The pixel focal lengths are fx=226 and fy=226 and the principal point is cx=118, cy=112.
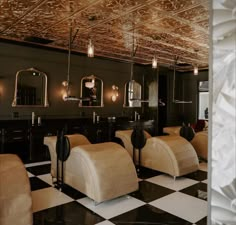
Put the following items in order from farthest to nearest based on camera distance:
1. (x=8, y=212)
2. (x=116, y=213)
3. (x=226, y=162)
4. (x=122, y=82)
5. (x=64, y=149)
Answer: (x=122, y=82) → (x=64, y=149) → (x=116, y=213) → (x=8, y=212) → (x=226, y=162)

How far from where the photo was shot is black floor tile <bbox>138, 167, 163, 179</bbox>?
13.1 ft

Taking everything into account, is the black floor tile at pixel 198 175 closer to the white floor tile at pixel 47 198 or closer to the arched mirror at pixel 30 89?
the white floor tile at pixel 47 198

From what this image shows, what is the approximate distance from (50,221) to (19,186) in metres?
0.55

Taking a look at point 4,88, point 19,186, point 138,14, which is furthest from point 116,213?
point 4,88

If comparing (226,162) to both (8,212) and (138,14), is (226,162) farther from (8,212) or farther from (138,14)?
(138,14)

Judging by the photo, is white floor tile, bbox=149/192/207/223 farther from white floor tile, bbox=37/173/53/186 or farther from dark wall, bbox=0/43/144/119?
dark wall, bbox=0/43/144/119

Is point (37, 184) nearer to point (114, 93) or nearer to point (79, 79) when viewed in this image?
point (79, 79)

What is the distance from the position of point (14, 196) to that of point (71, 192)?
113cm

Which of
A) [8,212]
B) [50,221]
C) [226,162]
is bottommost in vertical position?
[50,221]

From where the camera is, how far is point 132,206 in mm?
2809

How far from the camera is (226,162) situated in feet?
3.73

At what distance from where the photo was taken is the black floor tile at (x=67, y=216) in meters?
2.42

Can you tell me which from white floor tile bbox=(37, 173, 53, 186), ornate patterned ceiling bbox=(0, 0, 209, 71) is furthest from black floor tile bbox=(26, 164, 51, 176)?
ornate patterned ceiling bbox=(0, 0, 209, 71)

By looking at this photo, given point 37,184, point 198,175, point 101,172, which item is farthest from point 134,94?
point 101,172
